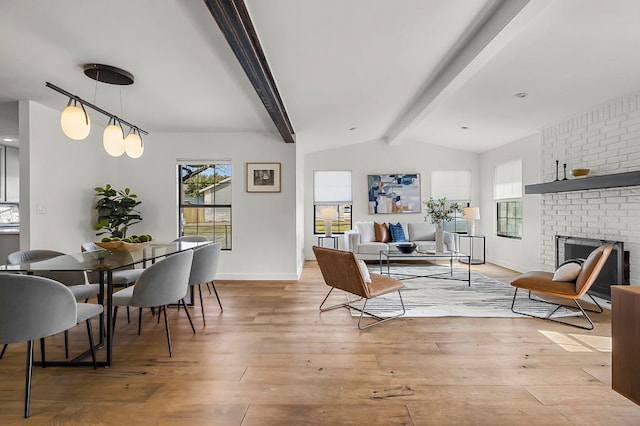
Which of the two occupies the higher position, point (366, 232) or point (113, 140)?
point (113, 140)

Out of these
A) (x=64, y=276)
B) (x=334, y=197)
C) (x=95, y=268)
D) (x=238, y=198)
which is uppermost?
(x=334, y=197)

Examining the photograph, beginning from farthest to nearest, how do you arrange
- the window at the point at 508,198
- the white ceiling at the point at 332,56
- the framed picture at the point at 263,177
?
1. the window at the point at 508,198
2. the framed picture at the point at 263,177
3. the white ceiling at the point at 332,56

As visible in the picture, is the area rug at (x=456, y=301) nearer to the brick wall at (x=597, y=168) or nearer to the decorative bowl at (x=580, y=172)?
the brick wall at (x=597, y=168)

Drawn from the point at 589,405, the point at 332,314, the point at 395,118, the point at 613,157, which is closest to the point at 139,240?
the point at 332,314

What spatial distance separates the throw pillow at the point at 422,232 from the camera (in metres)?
6.93

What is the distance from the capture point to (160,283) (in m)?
2.52

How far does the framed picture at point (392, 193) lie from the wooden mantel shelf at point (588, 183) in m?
2.49

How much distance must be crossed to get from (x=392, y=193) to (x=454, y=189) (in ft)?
4.38

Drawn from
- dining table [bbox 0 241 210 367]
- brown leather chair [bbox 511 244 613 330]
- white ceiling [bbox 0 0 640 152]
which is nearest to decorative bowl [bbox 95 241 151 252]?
dining table [bbox 0 241 210 367]

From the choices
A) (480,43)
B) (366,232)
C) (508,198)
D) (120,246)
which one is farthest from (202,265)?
(508,198)

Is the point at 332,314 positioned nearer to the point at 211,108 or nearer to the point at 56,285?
the point at 56,285

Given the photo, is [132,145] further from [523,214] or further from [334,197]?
[523,214]

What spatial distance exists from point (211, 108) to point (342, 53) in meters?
1.87

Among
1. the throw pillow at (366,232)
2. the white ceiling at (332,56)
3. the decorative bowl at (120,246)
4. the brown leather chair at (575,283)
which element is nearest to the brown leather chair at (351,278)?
the brown leather chair at (575,283)
